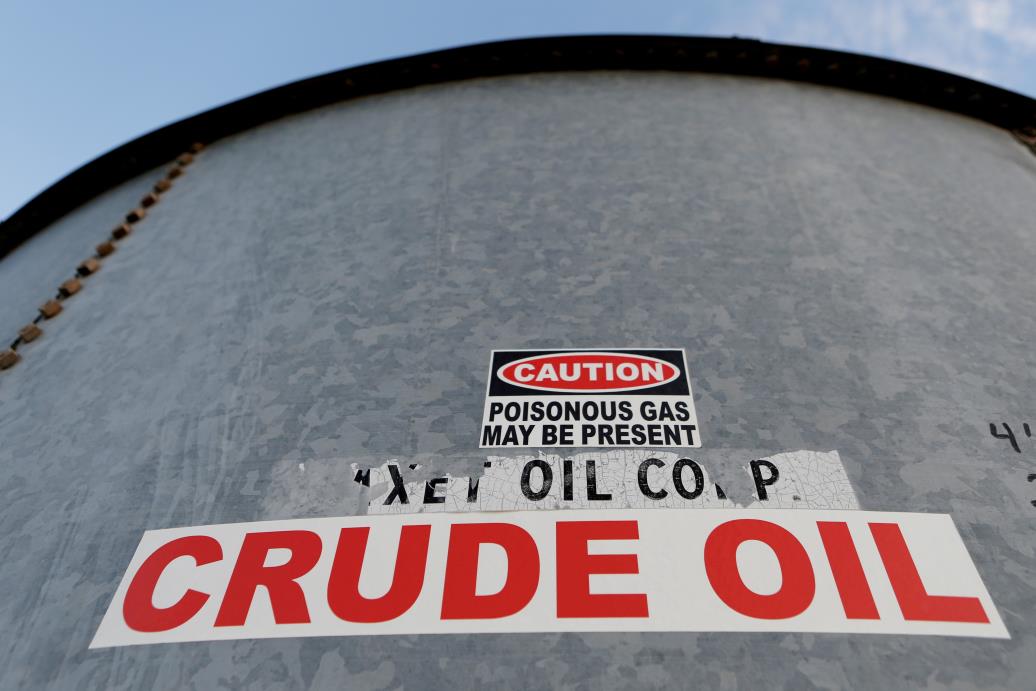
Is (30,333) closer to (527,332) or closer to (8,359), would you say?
(8,359)

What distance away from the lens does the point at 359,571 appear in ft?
9.56

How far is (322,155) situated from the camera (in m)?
5.62

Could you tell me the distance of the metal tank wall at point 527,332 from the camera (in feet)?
8.84

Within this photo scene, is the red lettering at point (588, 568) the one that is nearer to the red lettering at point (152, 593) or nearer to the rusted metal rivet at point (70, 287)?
the red lettering at point (152, 593)

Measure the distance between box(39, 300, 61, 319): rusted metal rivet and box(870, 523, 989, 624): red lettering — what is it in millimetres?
6075

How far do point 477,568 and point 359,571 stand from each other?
1.89 feet

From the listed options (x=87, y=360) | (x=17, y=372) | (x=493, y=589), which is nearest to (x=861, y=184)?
(x=493, y=589)

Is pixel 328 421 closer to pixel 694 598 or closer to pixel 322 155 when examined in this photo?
pixel 694 598

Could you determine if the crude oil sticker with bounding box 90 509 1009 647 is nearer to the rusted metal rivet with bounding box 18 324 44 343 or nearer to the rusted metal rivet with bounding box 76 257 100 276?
the rusted metal rivet with bounding box 18 324 44 343

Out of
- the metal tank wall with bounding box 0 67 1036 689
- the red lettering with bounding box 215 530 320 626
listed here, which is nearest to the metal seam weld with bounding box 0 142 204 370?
the metal tank wall with bounding box 0 67 1036 689

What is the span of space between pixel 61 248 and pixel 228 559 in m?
5.18

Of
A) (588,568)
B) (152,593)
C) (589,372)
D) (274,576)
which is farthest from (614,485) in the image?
(152,593)

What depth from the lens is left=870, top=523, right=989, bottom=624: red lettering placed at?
106 inches

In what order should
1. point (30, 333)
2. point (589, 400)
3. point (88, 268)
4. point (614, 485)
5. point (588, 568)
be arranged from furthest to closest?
1. point (88, 268)
2. point (30, 333)
3. point (589, 400)
4. point (614, 485)
5. point (588, 568)
